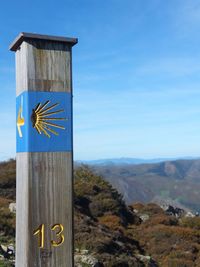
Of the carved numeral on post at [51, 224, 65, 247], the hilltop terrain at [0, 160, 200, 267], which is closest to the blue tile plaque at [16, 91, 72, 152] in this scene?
the carved numeral on post at [51, 224, 65, 247]

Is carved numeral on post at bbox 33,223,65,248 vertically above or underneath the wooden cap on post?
A: underneath

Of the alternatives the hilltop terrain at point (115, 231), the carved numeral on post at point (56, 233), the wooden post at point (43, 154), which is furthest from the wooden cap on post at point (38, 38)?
the hilltop terrain at point (115, 231)

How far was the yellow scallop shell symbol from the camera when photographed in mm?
2814

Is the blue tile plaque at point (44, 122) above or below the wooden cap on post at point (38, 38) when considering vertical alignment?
below

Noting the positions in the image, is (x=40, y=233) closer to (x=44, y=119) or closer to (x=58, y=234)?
(x=58, y=234)

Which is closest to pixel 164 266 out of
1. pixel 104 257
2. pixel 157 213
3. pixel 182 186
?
pixel 104 257

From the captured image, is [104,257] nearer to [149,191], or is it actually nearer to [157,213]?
→ [157,213]

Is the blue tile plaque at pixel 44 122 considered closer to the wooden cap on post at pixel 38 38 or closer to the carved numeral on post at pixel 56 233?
the wooden cap on post at pixel 38 38

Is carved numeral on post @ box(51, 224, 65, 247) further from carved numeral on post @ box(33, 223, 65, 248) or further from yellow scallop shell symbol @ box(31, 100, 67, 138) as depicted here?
yellow scallop shell symbol @ box(31, 100, 67, 138)

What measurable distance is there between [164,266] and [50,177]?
12.0 m

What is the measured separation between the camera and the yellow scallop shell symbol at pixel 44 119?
2814mm

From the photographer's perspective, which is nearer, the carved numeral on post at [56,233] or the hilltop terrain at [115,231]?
the carved numeral on post at [56,233]

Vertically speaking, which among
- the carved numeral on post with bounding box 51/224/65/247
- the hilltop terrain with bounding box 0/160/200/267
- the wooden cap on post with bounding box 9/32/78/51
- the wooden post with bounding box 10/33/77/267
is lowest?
the hilltop terrain with bounding box 0/160/200/267

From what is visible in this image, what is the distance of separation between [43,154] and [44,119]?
213 mm
